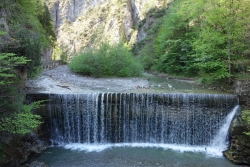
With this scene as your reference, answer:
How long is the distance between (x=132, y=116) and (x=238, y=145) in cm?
519

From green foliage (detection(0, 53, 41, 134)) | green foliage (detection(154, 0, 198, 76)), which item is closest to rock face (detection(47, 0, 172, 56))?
green foliage (detection(154, 0, 198, 76))

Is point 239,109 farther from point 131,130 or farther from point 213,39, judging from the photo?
point 131,130

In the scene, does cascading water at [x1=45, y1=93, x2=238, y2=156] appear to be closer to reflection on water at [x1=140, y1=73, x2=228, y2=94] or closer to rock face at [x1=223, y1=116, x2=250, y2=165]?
rock face at [x1=223, y1=116, x2=250, y2=165]

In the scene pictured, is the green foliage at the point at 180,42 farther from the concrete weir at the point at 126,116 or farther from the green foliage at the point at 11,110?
the green foliage at the point at 11,110

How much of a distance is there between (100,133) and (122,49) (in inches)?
502

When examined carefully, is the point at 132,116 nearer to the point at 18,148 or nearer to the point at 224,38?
the point at 18,148

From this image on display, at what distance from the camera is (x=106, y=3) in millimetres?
A: 89000

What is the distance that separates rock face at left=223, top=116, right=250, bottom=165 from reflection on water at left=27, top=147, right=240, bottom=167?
1.27 ft

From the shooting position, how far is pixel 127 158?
33.7 feet

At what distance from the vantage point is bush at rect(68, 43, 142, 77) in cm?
2306

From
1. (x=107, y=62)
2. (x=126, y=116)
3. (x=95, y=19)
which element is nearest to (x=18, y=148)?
(x=126, y=116)

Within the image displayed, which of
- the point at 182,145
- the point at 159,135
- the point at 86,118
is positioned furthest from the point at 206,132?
the point at 86,118

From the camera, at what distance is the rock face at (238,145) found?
9.93 meters

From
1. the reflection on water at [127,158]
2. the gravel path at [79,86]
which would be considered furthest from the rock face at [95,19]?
the reflection on water at [127,158]
